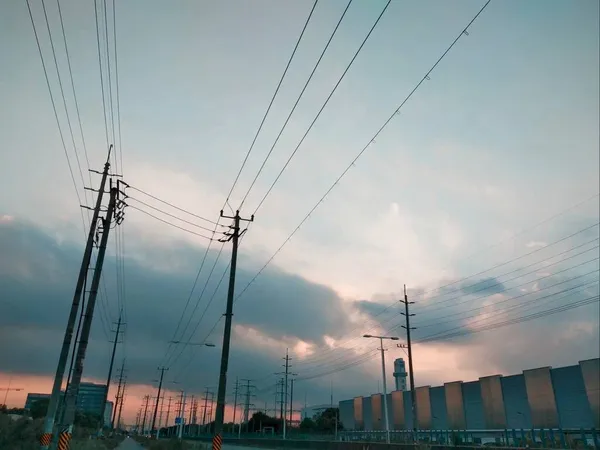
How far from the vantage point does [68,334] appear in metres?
25.7

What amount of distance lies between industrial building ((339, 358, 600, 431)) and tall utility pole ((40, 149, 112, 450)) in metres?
53.9

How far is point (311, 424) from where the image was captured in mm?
143500

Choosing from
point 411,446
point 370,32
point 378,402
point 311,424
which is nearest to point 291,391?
point 378,402

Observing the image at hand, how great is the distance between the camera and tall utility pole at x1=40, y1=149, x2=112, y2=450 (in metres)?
23.7

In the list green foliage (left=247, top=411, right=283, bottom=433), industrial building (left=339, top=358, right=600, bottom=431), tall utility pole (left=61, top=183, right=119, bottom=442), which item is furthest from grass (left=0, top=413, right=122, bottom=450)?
green foliage (left=247, top=411, right=283, bottom=433)

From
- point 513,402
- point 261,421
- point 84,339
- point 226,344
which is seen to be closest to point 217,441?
point 226,344

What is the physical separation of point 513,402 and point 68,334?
61.0 meters

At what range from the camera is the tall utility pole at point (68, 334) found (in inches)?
933

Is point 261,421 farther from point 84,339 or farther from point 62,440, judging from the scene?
point 84,339

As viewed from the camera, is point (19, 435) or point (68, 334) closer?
point (68, 334)

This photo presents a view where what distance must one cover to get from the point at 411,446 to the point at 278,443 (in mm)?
37327

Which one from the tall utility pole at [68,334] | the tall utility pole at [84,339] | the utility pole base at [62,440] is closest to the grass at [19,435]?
the tall utility pole at [68,334]

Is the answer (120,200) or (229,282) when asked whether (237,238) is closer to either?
(229,282)

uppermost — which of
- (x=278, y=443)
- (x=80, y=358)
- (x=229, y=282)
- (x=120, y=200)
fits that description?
(x=120, y=200)
